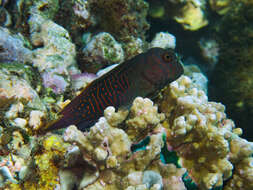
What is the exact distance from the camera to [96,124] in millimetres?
2129

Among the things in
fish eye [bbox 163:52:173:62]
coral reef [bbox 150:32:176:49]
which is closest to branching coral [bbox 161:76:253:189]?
fish eye [bbox 163:52:173:62]

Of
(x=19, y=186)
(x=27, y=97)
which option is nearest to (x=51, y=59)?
(x=27, y=97)

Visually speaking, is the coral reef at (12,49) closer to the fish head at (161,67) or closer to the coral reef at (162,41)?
the fish head at (161,67)

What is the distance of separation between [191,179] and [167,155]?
490mm

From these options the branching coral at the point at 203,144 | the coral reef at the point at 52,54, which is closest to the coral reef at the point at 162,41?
the coral reef at the point at 52,54

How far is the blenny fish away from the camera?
9.24 feet

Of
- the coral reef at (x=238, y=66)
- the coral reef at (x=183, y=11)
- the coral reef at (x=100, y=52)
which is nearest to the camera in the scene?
the coral reef at (x=100, y=52)

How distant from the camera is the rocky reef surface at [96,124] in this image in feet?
7.21

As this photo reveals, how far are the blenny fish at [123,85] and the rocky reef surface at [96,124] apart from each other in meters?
0.28

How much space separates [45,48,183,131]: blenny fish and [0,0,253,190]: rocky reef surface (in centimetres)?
28

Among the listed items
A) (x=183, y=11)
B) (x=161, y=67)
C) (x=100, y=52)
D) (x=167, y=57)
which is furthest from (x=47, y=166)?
(x=183, y=11)

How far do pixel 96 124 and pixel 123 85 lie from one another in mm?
1006

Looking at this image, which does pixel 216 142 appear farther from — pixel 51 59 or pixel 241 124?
pixel 241 124

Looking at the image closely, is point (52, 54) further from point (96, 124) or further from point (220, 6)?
point (220, 6)
